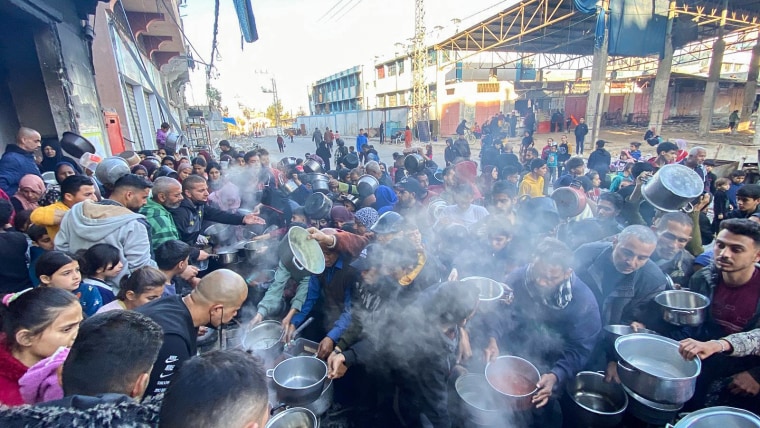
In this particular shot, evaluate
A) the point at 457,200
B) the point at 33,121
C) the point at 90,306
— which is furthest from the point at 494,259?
the point at 33,121

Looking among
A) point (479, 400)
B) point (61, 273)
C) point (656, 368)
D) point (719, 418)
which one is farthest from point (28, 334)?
point (656, 368)

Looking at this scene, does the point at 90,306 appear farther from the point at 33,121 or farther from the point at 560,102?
the point at 560,102

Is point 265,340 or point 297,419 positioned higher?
point 297,419

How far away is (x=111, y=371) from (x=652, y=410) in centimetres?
272

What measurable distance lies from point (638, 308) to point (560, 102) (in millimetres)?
28124

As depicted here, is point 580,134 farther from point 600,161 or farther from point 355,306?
point 355,306

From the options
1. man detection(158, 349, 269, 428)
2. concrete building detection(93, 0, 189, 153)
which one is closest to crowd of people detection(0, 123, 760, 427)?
man detection(158, 349, 269, 428)

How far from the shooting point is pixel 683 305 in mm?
2559

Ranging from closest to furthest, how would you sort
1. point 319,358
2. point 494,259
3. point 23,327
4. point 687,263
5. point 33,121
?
point 23,327, point 319,358, point 687,263, point 494,259, point 33,121

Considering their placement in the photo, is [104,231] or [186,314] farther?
[104,231]

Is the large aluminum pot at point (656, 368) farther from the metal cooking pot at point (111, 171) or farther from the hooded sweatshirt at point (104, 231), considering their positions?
the metal cooking pot at point (111, 171)

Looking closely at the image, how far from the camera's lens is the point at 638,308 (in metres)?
2.60

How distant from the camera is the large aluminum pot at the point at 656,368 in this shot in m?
1.88

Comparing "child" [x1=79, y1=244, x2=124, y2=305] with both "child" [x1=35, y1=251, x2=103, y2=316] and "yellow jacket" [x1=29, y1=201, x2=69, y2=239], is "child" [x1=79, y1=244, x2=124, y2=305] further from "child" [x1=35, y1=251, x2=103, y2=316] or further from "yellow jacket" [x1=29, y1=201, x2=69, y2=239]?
"yellow jacket" [x1=29, y1=201, x2=69, y2=239]
